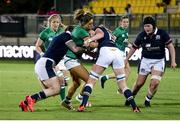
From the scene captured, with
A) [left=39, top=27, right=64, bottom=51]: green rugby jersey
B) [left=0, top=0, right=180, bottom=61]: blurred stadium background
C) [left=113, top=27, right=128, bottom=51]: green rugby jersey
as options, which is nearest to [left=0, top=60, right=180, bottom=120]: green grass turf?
[left=113, top=27, right=128, bottom=51]: green rugby jersey

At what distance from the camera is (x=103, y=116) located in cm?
1302

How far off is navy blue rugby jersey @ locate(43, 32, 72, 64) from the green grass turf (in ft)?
3.68

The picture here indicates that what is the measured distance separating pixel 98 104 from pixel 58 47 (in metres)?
2.51

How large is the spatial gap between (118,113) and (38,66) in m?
1.85

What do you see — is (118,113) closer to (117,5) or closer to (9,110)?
(9,110)

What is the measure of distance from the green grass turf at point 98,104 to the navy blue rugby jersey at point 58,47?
3.68 feet

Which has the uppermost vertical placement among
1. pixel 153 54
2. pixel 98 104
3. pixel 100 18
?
pixel 153 54

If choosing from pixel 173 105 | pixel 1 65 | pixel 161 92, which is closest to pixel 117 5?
pixel 1 65

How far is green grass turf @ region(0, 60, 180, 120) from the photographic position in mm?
13016

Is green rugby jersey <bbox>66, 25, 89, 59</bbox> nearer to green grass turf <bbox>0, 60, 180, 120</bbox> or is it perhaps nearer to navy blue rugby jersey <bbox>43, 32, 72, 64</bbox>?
navy blue rugby jersey <bbox>43, 32, 72, 64</bbox>

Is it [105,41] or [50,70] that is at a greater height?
[105,41]

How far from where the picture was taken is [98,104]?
51.4 ft

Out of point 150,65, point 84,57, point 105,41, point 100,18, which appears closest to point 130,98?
point 105,41

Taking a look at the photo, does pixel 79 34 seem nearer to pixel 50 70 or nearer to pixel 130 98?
pixel 50 70
